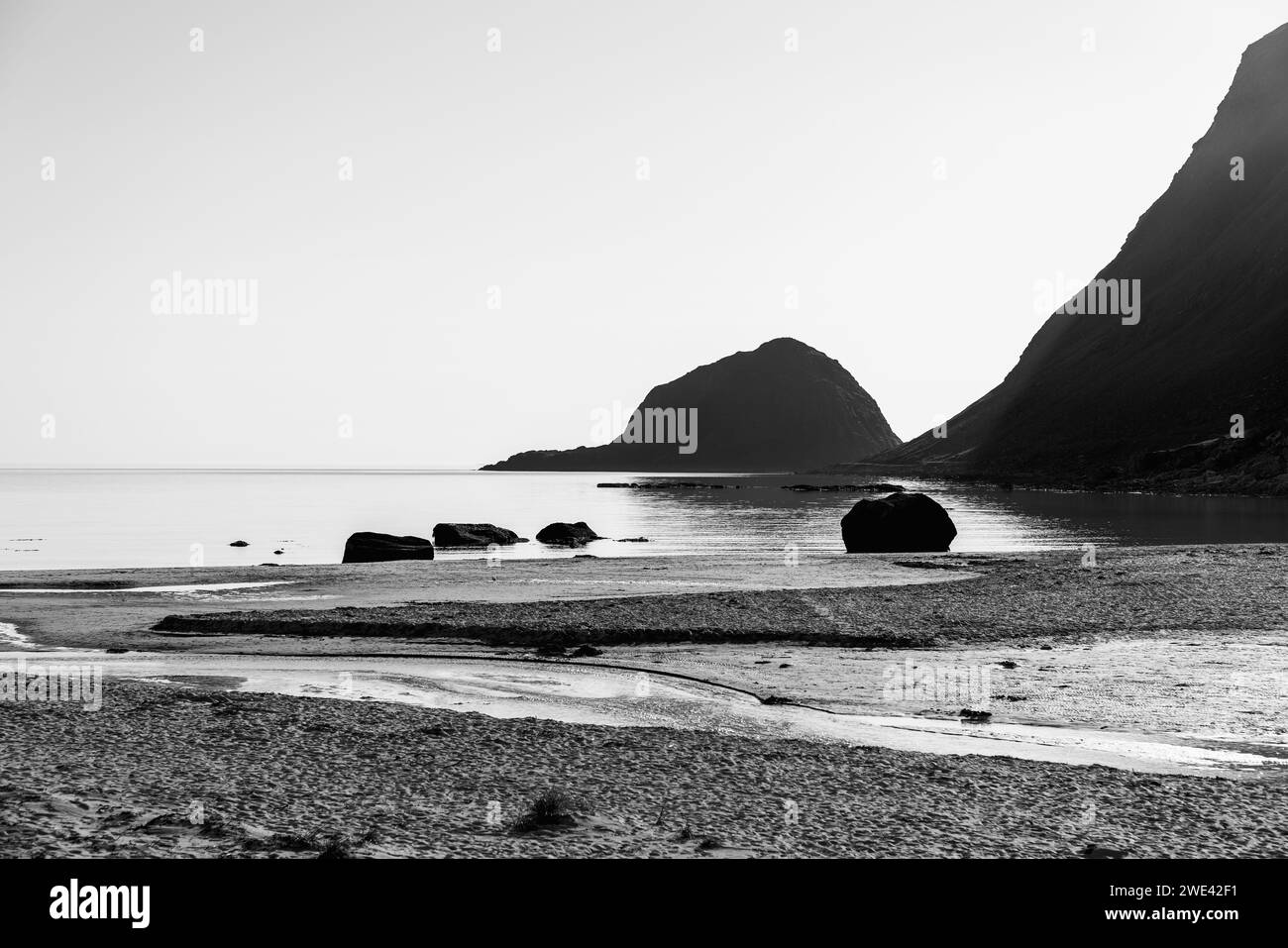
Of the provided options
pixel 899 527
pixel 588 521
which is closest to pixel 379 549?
pixel 899 527

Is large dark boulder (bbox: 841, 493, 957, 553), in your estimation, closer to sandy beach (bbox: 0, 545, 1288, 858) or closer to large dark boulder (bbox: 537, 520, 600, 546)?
large dark boulder (bbox: 537, 520, 600, 546)

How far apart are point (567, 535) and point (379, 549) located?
59.4 feet

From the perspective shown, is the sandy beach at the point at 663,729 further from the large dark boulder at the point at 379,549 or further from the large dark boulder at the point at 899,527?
the large dark boulder at the point at 899,527

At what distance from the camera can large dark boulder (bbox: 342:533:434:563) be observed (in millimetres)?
54188

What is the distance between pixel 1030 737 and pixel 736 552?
43170 millimetres

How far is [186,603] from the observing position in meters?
33.3

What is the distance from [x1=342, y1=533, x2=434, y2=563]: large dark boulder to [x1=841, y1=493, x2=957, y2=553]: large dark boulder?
22455mm

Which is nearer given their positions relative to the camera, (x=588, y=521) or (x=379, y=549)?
(x=379, y=549)

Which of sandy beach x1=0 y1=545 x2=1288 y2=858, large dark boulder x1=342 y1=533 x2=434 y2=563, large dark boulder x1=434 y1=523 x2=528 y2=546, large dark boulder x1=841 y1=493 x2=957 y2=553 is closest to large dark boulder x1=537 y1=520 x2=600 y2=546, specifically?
large dark boulder x1=434 y1=523 x2=528 y2=546

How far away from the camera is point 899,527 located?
57.0 metres

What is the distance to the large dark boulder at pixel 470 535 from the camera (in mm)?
66625

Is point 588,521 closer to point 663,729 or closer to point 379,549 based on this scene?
point 379,549
